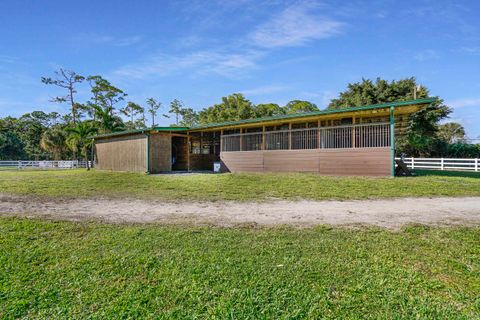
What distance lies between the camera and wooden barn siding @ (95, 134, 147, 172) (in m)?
17.5

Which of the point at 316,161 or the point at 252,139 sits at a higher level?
the point at 252,139

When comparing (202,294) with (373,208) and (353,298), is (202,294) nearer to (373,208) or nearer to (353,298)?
(353,298)

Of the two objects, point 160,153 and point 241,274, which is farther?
point 160,153

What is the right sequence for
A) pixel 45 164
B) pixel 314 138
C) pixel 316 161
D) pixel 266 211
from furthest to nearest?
pixel 45 164 < pixel 314 138 < pixel 316 161 < pixel 266 211

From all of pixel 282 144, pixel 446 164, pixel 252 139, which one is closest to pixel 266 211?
pixel 282 144

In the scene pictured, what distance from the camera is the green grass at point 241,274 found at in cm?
220

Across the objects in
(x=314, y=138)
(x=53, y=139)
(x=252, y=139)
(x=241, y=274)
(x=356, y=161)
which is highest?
(x=53, y=139)

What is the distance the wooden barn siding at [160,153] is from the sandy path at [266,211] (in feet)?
32.7

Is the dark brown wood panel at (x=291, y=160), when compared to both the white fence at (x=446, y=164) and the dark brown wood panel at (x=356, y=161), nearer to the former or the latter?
the dark brown wood panel at (x=356, y=161)

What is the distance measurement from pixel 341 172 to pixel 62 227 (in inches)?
425

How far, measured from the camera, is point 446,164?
1798 cm

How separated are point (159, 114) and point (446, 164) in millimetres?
40683

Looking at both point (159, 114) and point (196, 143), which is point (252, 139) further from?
point (159, 114)

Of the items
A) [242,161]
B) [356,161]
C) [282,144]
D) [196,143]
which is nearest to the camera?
[356,161]
